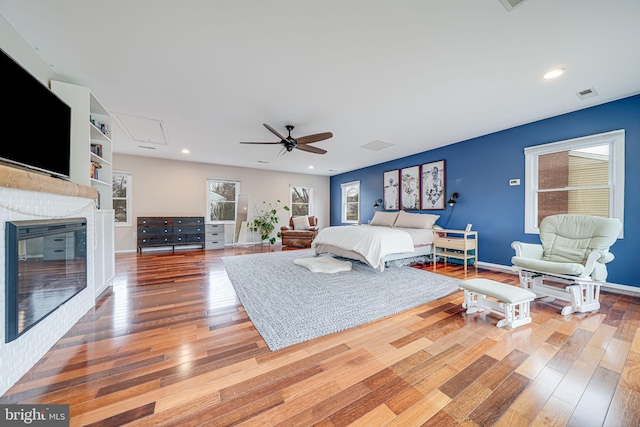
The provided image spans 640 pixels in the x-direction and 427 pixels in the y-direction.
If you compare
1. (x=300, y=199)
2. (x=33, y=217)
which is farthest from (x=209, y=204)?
(x=33, y=217)

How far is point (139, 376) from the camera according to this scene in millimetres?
1407

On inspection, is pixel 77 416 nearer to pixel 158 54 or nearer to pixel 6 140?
pixel 6 140

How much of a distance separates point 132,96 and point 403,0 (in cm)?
325

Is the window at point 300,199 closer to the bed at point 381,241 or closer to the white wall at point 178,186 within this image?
the white wall at point 178,186

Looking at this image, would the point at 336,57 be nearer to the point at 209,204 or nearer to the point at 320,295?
the point at 320,295

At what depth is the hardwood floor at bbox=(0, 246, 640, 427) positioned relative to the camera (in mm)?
1151

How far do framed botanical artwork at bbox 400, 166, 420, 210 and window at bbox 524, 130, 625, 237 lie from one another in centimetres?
216

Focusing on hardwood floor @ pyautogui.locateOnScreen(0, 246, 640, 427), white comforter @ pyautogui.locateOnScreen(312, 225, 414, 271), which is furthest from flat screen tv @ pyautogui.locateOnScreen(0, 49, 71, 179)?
white comforter @ pyautogui.locateOnScreen(312, 225, 414, 271)

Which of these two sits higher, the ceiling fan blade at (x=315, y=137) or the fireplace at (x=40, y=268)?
the ceiling fan blade at (x=315, y=137)

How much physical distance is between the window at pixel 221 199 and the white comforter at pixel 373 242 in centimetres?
411

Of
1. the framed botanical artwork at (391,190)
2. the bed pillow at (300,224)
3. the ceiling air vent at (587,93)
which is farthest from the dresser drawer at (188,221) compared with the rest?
the ceiling air vent at (587,93)

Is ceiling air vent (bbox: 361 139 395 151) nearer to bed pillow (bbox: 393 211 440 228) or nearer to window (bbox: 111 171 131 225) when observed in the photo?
bed pillow (bbox: 393 211 440 228)

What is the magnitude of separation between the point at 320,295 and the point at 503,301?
1.79 metres

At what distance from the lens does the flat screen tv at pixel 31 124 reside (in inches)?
59.2
